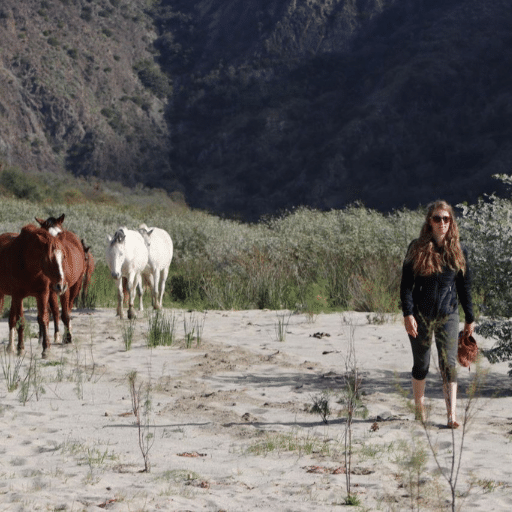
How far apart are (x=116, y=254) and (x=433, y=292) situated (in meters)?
7.17

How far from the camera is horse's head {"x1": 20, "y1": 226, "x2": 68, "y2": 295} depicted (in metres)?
8.41

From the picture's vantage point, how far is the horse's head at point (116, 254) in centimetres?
1225

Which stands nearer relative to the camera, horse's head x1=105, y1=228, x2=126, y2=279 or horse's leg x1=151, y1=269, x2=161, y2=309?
horse's head x1=105, y1=228, x2=126, y2=279

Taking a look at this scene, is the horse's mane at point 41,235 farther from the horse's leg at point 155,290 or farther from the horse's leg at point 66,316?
the horse's leg at point 155,290

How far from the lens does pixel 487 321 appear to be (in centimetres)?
770

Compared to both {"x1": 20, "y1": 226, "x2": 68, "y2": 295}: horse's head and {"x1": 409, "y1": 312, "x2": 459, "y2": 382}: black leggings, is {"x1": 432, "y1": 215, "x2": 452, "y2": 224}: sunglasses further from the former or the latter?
{"x1": 20, "y1": 226, "x2": 68, "y2": 295}: horse's head

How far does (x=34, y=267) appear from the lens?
8.53 m

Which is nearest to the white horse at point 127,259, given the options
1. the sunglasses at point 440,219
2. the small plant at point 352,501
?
the sunglasses at point 440,219

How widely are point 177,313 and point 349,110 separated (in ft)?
189

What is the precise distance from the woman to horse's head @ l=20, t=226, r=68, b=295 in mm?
3995

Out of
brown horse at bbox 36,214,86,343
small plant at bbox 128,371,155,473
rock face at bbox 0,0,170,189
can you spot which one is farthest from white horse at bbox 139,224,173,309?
rock face at bbox 0,0,170,189

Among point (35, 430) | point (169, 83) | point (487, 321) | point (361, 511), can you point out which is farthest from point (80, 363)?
point (169, 83)

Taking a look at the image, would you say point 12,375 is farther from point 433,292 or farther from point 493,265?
point 493,265

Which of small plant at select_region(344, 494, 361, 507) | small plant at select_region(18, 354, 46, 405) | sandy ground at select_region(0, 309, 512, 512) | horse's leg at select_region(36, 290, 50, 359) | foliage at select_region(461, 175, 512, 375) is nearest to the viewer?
small plant at select_region(344, 494, 361, 507)
